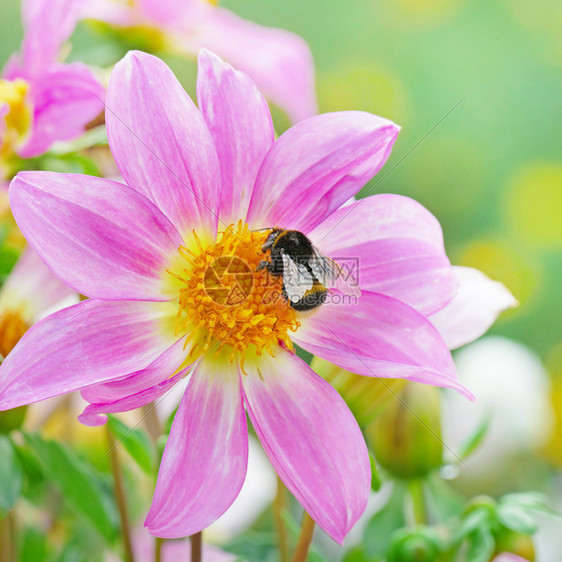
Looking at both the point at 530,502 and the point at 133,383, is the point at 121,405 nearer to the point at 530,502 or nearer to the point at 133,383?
the point at 133,383

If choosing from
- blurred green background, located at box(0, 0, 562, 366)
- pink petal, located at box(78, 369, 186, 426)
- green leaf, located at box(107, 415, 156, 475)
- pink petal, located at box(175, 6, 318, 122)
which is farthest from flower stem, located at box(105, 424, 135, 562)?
blurred green background, located at box(0, 0, 562, 366)

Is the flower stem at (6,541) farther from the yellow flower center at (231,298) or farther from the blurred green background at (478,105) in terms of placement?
the blurred green background at (478,105)

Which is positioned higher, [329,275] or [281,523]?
[329,275]

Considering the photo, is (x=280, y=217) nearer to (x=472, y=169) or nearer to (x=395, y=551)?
(x=395, y=551)

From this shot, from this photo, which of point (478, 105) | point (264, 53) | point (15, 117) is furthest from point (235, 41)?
point (478, 105)

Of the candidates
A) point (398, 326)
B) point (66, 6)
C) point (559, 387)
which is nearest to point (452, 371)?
point (398, 326)

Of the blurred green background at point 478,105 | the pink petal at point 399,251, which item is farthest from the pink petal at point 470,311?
the blurred green background at point 478,105
